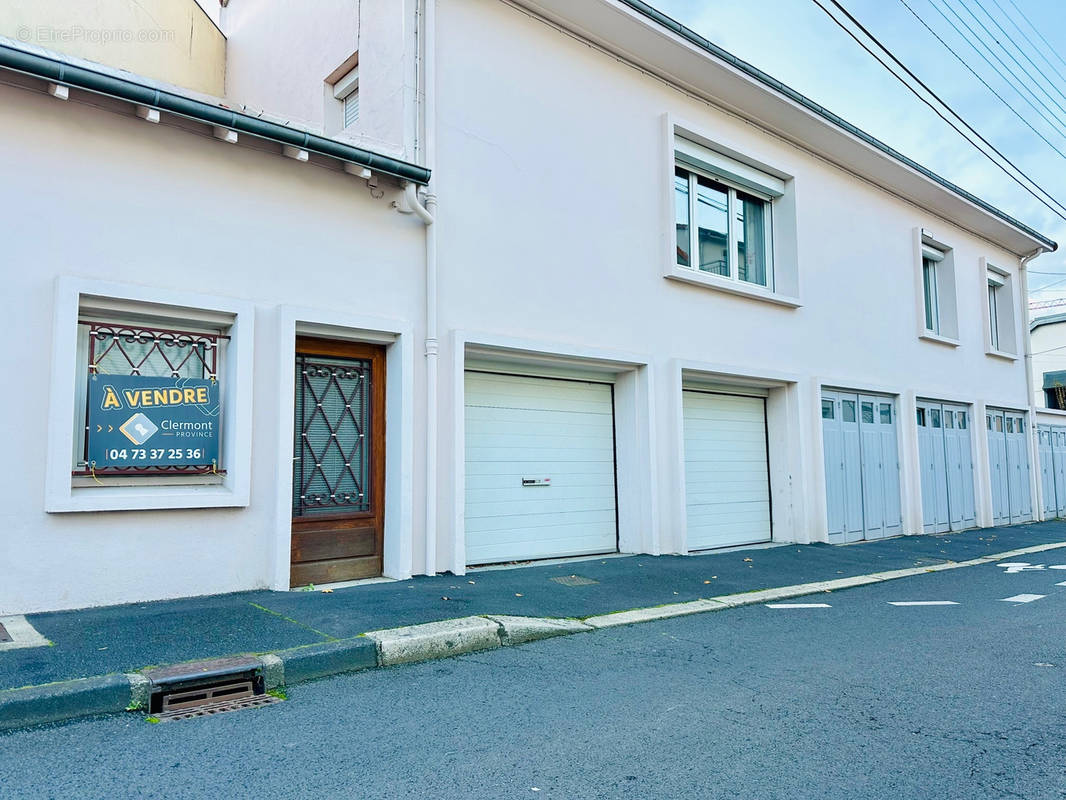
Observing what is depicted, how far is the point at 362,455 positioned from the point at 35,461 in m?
2.54

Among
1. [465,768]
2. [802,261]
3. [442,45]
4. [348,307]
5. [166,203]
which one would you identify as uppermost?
[442,45]

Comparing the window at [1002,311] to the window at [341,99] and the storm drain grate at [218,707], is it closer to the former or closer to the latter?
the window at [341,99]

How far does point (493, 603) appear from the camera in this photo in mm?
6031

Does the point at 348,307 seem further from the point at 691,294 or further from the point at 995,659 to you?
the point at 995,659

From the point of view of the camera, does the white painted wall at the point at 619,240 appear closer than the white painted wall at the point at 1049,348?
Yes

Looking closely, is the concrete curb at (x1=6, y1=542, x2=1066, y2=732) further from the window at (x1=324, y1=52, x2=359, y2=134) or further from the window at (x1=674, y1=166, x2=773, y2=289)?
the window at (x1=324, y1=52, x2=359, y2=134)

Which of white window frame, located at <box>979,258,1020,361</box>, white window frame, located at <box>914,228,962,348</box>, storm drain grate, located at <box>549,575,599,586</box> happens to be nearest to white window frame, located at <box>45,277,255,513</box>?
storm drain grate, located at <box>549,575,599,586</box>

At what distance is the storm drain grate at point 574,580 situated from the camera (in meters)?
7.11

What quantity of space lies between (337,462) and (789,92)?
7.78 meters

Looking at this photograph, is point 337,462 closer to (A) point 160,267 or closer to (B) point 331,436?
(B) point 331,436

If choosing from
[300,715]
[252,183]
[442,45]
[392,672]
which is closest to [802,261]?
[442,45]

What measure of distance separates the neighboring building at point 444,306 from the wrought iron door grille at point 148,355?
22mm

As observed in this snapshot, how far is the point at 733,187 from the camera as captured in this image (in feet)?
35.6

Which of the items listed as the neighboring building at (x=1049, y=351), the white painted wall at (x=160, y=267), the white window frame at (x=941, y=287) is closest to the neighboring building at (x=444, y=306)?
the white painted wall at (x=160, y=267)
